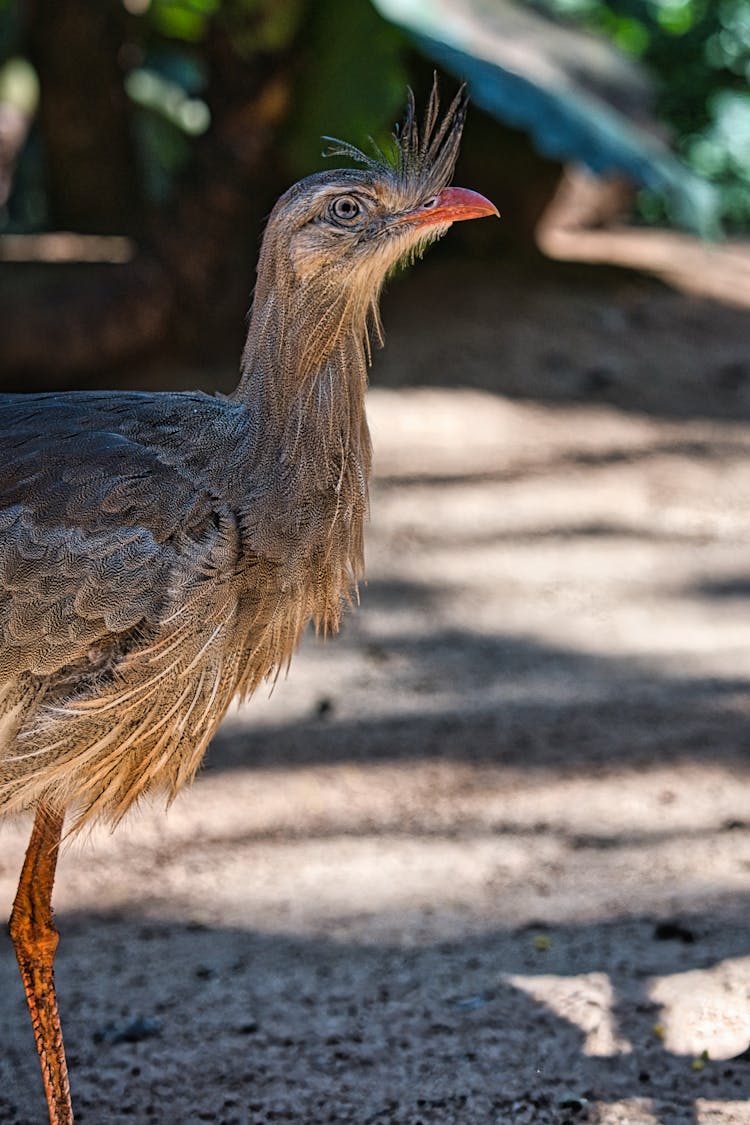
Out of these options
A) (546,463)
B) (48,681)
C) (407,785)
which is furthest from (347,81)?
(48,681)

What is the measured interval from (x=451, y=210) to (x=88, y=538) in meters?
0.78

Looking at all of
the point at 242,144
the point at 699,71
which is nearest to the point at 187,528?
the point at 242,144

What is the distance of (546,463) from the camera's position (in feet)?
16.9

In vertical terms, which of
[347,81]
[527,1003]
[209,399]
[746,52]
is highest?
[746,52]

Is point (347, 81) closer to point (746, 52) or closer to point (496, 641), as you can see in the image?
point (496, 641)

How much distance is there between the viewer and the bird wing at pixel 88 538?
2.05 meters

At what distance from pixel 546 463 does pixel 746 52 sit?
14.2ft

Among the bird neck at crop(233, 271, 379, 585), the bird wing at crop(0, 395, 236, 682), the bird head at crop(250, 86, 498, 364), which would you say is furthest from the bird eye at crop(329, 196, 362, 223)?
the bird wing at crop(0, 395, 236, 682)

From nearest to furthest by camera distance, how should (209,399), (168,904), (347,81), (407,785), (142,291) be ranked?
1. (209,399)
2. (168,904)
3. (407,785)
4. (347,81)
5. (142,291)

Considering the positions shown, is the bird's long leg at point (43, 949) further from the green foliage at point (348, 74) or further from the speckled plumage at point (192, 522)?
the green foliage at point (348, 74)

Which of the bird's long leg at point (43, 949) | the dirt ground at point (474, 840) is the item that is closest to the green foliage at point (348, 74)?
the dirt ground at point (474, 840)

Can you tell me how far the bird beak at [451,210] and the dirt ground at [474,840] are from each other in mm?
1434

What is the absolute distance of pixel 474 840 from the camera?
3.18m

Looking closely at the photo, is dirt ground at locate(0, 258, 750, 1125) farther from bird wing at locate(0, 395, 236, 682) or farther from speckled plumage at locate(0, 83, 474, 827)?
bird wing at locate(0, 395, 236, 682)
